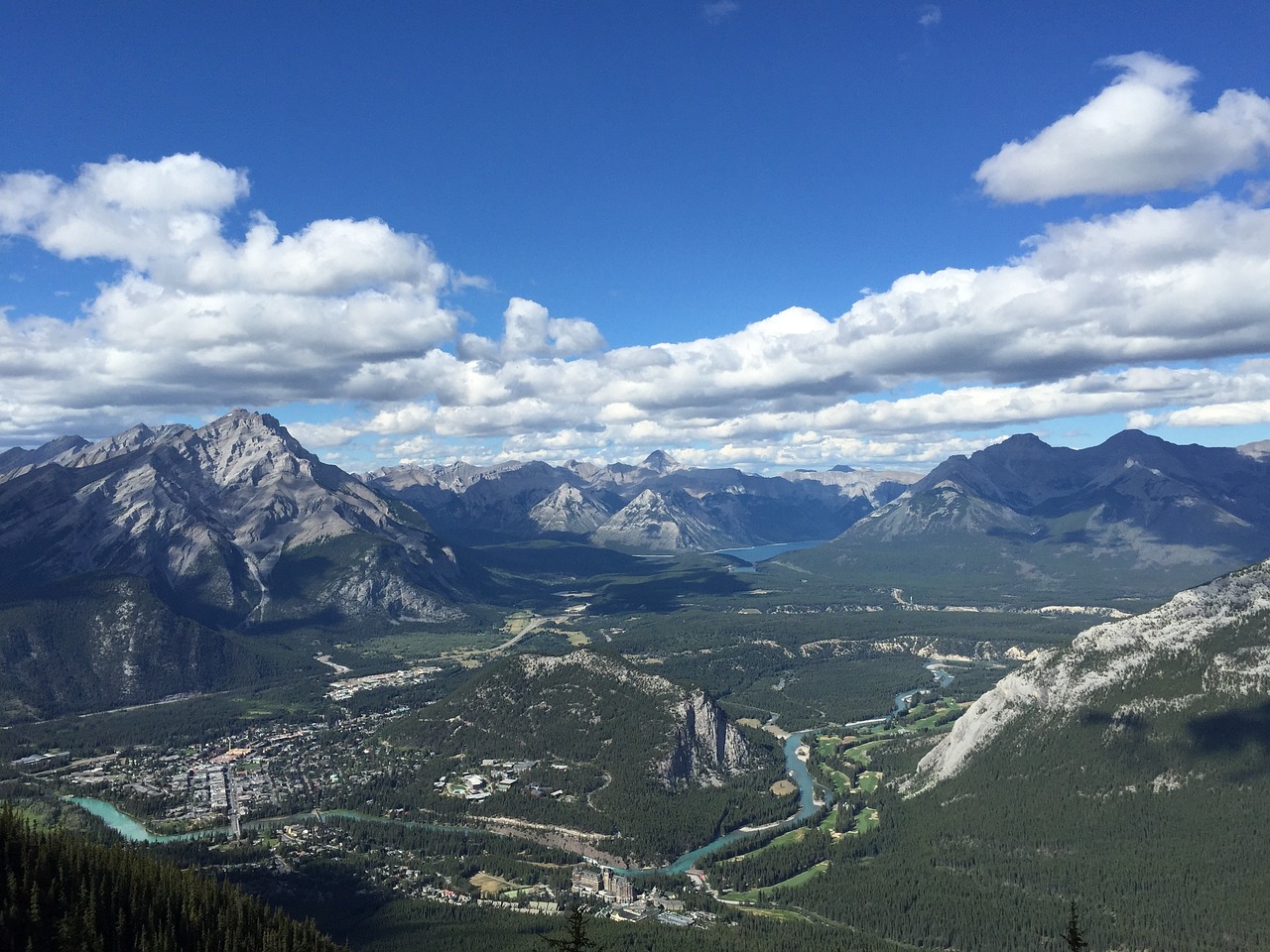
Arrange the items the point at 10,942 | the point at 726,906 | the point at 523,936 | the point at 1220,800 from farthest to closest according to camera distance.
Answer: the point at 1220,800 < the point at 726,906 < the point at 523,936 < the point at 10,942

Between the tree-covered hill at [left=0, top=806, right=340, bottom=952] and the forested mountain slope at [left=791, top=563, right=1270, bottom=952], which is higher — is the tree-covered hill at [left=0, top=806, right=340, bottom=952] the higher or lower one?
the higher one

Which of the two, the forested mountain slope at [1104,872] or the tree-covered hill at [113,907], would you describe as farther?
the forested mountain slope at [1104,872]

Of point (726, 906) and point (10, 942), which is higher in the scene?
point (10, 942)

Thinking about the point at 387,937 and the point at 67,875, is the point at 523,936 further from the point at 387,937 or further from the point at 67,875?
the point at 67,875

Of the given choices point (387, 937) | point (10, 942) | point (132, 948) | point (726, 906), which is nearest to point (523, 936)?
point (387, 937)

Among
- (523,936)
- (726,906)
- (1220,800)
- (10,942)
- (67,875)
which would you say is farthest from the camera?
(1220,800)

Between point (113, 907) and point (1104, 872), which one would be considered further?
point (1104, 872)

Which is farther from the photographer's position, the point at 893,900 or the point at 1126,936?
the point at 893,900

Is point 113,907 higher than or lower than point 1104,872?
higher

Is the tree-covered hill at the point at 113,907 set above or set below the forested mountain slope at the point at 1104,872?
above

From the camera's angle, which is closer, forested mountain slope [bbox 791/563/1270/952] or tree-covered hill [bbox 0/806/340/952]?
tree-covered hill [bbox 0/806/340/952]
